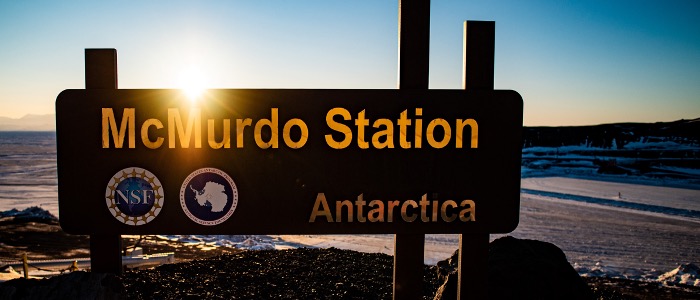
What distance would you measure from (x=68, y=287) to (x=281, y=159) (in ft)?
6.01

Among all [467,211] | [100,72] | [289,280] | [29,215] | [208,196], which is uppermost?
[100,72]

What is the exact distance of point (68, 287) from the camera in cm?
286

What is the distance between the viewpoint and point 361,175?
2941mm

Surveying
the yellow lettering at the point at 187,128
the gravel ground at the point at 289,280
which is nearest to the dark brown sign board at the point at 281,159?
the yellow lettering at the point at 187,128

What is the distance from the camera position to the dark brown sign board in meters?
2.86

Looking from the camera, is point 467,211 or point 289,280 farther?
point 289,280

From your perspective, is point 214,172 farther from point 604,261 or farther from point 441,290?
point 604,261

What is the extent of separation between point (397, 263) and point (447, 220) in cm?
52

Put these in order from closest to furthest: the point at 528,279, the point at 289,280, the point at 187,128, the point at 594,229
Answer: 1. the point at 187,128
2. the point at 528,279
3. the point at 289,280
4. the point at 594,229

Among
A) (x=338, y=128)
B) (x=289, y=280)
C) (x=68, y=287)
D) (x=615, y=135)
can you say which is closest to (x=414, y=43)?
(x=338, y=128)

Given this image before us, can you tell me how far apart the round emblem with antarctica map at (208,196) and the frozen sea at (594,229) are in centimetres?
644

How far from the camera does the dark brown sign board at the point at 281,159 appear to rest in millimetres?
2855

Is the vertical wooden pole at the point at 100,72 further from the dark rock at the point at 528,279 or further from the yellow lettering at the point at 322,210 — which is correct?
the dark rock at the point at 528,279

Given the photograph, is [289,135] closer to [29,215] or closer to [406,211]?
[406,211]
